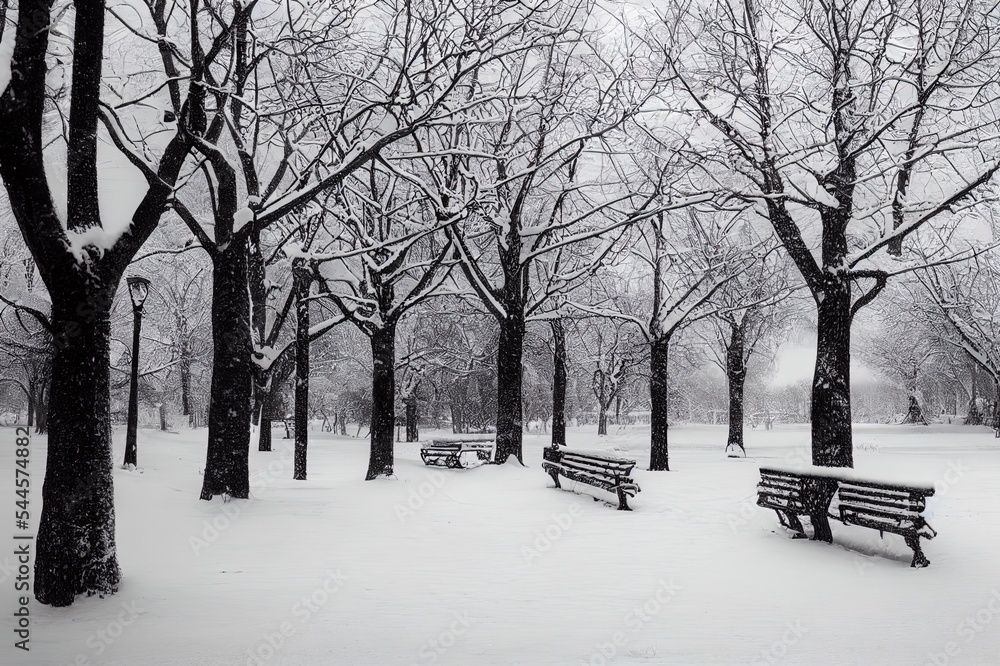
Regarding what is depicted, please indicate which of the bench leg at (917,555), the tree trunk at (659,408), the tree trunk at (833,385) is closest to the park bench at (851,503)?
the bench leg at (917,555)

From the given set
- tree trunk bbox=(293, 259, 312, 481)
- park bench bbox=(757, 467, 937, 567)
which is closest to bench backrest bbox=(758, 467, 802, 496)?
park bench bbox=(757, 467, 937, 567)

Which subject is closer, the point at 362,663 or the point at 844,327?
the point at 362,663

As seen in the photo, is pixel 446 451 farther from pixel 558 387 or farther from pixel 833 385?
pixel 833 385

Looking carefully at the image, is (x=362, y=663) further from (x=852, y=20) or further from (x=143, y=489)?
(x=852, y=20)

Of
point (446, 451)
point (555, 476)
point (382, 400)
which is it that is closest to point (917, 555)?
point (555, 476)

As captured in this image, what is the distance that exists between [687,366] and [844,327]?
30444mm

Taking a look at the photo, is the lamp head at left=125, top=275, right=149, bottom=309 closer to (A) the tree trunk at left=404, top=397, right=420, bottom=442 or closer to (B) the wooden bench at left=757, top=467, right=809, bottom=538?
(B) the wooden bench at left=757, top=467, right=809, bottom=538

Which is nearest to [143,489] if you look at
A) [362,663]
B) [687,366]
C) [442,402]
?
[362,663]

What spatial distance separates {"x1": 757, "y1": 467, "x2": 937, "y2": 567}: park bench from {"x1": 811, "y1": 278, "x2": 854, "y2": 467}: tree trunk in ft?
7.14

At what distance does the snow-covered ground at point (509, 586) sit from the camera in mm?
4594

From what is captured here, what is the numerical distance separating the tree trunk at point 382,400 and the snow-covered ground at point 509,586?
289 centimetres

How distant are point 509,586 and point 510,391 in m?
9.18

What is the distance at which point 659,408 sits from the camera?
58.6ft

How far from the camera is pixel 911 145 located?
1130 centimetres
